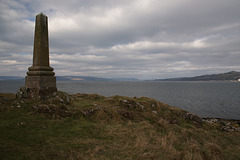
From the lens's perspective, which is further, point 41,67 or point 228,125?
point 228,125

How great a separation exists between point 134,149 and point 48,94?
306 inches

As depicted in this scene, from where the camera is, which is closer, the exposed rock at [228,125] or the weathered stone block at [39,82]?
the weathered stone block at [39,82]

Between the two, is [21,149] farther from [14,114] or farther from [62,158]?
[14,114]

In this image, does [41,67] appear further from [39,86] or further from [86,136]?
[86,136]

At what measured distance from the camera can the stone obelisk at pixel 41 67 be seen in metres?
10.5

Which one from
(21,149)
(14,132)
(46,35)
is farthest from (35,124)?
(46,35)

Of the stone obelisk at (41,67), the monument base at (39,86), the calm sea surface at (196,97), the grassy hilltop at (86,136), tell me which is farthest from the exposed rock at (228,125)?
the stone obelisk at (41,67)

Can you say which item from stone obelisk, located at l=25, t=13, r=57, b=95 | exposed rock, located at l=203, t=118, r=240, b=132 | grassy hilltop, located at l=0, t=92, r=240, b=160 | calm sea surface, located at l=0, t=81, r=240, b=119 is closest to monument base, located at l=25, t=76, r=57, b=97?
stone obelisk, located at l=25, t=13, r=57, b=95

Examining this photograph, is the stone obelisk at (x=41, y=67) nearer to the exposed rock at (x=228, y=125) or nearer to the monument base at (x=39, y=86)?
the monument base at (x=39, y=86)

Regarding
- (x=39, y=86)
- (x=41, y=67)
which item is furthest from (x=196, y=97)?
(x=39, y=86)

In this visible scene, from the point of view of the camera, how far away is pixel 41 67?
10750 mm

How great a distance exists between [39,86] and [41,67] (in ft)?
4.66

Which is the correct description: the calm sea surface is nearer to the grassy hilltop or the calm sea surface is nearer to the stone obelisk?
the grassy hilltop

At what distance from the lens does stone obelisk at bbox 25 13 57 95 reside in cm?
1053
